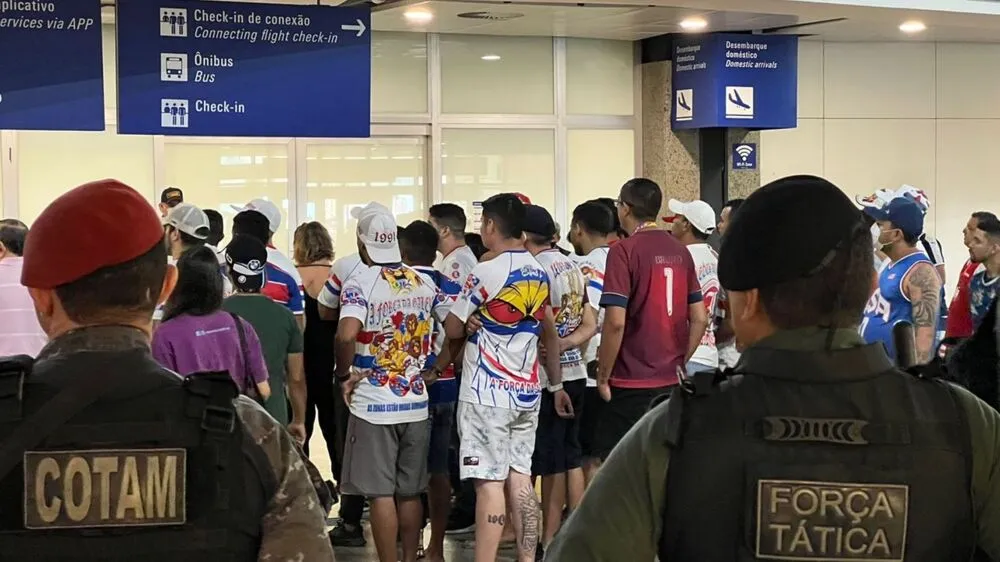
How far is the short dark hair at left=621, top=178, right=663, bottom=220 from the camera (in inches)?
234

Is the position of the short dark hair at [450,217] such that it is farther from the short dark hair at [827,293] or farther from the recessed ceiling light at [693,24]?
the short dark hair at [827,293]

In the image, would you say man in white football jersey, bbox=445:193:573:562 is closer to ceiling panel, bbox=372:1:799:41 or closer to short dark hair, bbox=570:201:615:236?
short dark hair, bbox=570:201:615:236

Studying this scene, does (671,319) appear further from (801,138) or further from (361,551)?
(801,138)

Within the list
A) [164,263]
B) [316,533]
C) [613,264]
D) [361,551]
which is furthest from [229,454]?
[361,551]

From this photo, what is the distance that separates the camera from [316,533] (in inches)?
79.4

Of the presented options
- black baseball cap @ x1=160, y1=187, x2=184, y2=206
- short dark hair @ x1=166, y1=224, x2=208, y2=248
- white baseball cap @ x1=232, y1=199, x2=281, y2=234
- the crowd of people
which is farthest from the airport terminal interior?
short dark hair @ x1=166, y1=224, x2=208, y2=248

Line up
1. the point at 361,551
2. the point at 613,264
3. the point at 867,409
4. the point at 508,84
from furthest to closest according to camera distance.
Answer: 1. the point at 508,84
2. the point at 361,551
3. the point at 613,264
4. the point at 867,409

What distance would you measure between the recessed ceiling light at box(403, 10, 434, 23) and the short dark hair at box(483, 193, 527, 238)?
485cm

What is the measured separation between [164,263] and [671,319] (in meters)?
4.07

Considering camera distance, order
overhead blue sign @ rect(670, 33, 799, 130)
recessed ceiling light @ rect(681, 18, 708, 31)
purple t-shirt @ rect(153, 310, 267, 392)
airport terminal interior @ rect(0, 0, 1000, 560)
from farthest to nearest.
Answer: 1. overhead blue sign @ rect(670, 33, 799, 130)
2. recessed ceiling light @ rect(681, 18, 708, 31)
3. airport terminal interior @ rect(0, 0, 1000, 560)
4. purple t-shirt @ rect(153, 310, 267, 392)

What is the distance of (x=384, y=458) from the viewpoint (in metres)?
5.46

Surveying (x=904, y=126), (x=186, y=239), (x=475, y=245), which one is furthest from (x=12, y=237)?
(x=904, y=126)

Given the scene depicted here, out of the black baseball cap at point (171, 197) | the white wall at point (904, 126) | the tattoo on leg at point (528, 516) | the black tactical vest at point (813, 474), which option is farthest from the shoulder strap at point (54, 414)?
the white wall at point (904, 126)

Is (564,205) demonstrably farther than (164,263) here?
Yes
